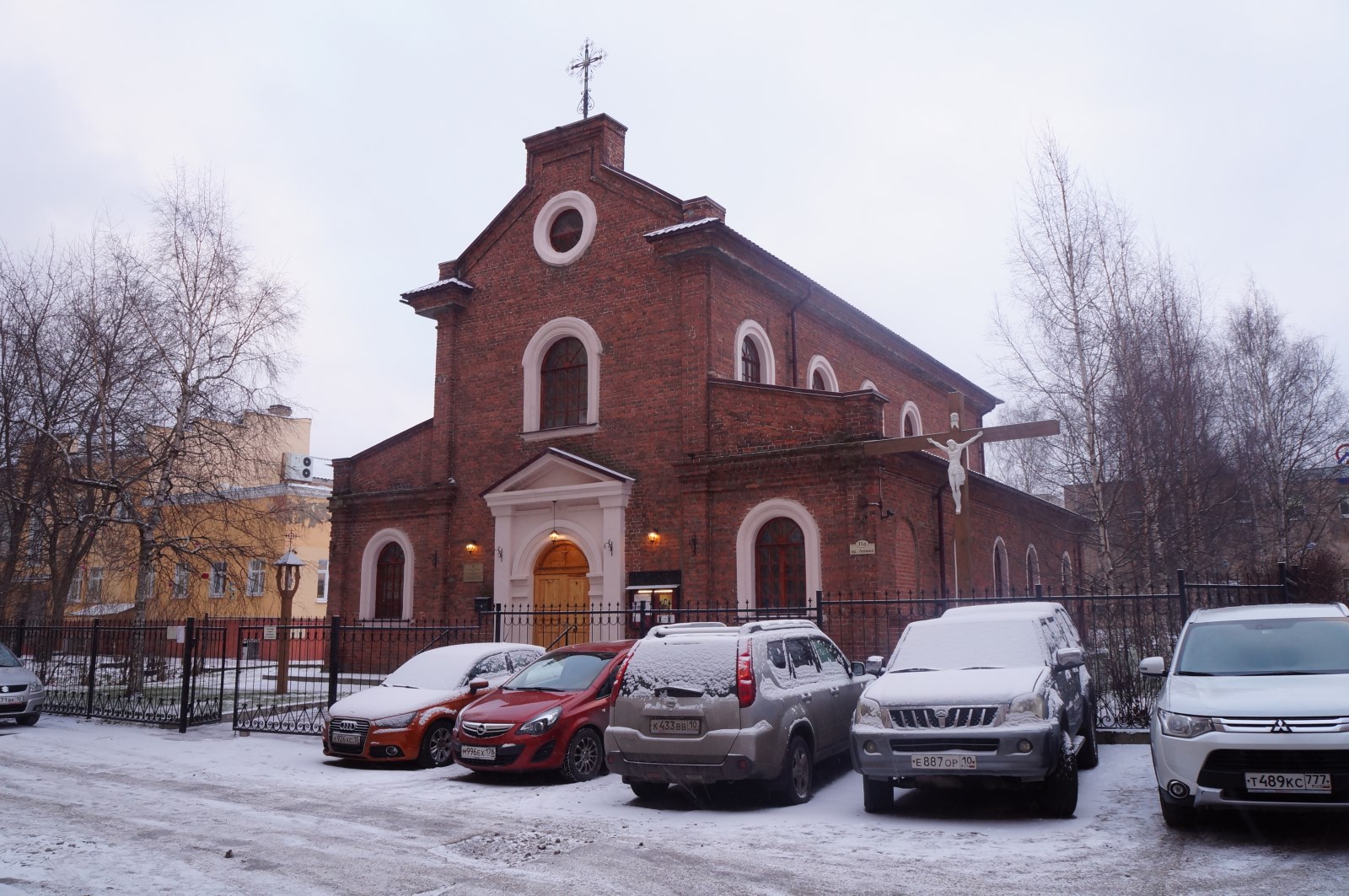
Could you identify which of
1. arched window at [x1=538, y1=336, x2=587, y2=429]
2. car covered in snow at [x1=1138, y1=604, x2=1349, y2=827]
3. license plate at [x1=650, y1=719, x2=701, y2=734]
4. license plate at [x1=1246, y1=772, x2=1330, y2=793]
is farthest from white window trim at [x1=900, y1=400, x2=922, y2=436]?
license plate at [x1=1246, y1=772, x2=1330, y2=793]

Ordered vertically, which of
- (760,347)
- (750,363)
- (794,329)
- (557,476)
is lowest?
(557,476)

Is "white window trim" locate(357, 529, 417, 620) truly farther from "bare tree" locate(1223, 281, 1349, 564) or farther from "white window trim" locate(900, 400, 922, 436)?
"bare tree" locate(1223, 281, 1349, 564)

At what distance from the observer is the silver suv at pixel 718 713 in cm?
891

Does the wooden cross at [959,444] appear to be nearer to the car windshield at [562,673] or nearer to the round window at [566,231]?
the car windshield at [562,673]

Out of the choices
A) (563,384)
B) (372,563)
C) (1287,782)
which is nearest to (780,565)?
(563,384)

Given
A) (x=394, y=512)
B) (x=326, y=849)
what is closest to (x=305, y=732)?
(x=326, y=849)

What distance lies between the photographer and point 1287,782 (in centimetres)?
672

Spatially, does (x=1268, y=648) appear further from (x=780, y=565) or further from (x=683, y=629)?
(x=780, y=565)

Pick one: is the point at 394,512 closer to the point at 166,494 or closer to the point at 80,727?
the point at 166,494

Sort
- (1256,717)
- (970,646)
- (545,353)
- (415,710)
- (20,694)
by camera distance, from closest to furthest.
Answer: (1256,717) → (970,646) → (415,710) → (20,694) → (545,353)

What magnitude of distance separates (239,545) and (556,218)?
12.2 m

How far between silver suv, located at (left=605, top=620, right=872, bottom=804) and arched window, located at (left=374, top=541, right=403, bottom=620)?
49.5ft

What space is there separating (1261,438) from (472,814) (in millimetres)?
29742

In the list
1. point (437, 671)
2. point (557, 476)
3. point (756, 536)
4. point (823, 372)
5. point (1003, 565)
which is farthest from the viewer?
point (1003, 565)
